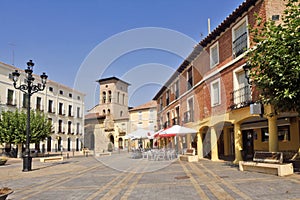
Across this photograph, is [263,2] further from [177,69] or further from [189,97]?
[177,69]

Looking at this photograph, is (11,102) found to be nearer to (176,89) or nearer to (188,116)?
(176,89)

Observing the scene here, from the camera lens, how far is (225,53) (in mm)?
14383

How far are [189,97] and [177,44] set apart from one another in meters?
6.49

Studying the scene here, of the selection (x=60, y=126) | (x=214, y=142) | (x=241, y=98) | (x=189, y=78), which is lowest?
(x=214, y=142)

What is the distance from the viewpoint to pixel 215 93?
1568cm

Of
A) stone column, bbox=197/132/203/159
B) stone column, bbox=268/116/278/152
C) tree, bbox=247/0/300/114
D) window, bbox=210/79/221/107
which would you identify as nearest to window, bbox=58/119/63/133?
stone column, bbox=197/132/203/159

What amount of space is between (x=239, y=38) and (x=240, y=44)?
30 cm

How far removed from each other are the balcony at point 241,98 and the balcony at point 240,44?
5.45ft

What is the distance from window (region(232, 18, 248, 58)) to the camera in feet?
41.1

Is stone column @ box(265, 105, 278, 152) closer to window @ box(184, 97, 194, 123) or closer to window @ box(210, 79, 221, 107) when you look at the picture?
window @ box(210, 79, 221, 107)

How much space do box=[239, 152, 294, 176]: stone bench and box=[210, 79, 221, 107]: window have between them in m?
5.20

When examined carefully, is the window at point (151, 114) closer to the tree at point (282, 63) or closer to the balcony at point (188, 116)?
the balcony at point (188, 116)

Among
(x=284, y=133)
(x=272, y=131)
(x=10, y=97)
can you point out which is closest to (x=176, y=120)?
(x=284, y=133)

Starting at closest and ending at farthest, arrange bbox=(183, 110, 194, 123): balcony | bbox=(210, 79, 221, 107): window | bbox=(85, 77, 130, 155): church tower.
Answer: bbox=(210, 79, 221, 107): window
bbox=(183, 110, 194, 123): balcony
bbox=(85, 77, 130, 155): church tower
